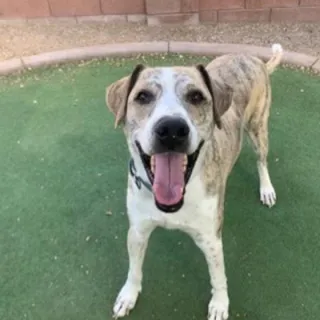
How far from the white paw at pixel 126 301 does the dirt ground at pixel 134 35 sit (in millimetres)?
3256

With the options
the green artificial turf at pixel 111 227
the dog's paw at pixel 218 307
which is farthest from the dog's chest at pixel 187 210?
the green artificial turf at pixel 111 227

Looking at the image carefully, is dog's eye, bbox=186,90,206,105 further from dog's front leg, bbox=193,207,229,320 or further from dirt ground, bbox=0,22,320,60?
dirt ground, bbox=0,22,320,60

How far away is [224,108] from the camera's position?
8.86 feet

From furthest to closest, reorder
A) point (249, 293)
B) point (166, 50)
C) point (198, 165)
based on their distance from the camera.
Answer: point (166, 50), point (249, 293), point (198, 165)

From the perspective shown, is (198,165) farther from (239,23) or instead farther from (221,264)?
(239,23)

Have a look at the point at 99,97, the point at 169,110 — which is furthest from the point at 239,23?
the point at 169,110

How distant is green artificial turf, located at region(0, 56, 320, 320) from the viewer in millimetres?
3229

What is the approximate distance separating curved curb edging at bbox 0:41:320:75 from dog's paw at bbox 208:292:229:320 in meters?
2.93

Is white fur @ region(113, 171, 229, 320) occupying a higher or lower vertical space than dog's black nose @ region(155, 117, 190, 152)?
lower

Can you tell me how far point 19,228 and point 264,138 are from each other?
69.0 inches

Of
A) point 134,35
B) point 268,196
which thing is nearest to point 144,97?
point 268,196

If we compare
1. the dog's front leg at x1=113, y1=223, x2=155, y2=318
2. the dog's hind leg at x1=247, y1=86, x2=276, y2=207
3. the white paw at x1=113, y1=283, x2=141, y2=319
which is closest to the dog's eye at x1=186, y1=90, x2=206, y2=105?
the dog's front leg at x1=113, y1=223, x2=155, y2=318

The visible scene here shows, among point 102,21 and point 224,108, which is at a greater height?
point 224,108

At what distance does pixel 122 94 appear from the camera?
2.61 m
